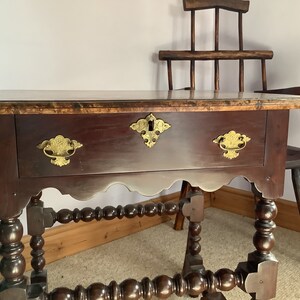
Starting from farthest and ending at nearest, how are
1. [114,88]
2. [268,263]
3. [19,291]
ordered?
1. [114,88]
2. [268,263]
3. [19,291]

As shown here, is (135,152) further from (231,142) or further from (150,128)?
(231,142)

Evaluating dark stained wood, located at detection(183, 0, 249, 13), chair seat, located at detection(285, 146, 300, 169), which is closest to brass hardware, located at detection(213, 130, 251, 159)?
chair seat, located at detection(285, 146, 300, 169)

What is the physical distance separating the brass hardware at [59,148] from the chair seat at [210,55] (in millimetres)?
851

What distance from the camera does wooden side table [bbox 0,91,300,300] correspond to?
67cm

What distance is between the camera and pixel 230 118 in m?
0.76

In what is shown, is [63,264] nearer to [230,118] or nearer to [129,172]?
[129,172]

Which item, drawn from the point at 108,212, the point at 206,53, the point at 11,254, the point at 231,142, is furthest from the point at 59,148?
the point at 206,53

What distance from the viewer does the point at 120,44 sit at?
56.3 inches

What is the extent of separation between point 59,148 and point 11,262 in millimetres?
248

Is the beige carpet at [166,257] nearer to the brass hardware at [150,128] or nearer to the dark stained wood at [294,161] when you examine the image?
the dark stained wood at [294,161]

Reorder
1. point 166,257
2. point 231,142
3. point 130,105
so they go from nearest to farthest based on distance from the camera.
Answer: point 130,105
point 231,142
point 166,257

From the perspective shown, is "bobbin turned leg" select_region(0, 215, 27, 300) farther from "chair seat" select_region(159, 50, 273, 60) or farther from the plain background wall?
"chair seat" select_region(159, 50, 273, 60)

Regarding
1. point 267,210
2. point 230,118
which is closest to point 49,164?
point 230,118

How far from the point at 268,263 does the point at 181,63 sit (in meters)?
1.06
